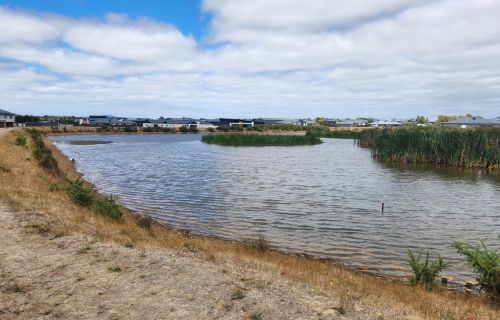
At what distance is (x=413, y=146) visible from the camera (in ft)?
169

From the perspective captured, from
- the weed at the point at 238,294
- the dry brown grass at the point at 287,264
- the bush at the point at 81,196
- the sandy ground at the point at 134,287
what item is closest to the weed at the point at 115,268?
the sandy ground at the point at 134,287

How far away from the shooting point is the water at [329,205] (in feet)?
59.0

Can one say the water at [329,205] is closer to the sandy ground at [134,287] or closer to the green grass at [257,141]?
the sandy ground at [134,287]

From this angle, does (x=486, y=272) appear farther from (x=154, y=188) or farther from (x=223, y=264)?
(x=154, y=188)

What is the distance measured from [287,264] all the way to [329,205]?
13.9 metres

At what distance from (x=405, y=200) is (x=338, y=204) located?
5.62 metres

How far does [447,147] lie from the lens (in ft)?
157

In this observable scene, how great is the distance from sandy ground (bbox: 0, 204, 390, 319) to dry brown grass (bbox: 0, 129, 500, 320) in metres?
0.68

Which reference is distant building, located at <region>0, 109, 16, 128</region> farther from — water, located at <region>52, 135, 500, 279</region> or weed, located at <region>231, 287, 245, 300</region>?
weed, located at <region>231, 287, 245, 300</region>

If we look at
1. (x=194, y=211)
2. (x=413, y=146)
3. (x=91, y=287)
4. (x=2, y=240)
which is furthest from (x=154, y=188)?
(x=413, y=146)

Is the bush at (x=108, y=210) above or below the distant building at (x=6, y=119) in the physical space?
below

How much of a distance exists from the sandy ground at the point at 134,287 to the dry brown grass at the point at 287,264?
68 cm

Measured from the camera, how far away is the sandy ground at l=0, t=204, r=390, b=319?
8227 millimetres

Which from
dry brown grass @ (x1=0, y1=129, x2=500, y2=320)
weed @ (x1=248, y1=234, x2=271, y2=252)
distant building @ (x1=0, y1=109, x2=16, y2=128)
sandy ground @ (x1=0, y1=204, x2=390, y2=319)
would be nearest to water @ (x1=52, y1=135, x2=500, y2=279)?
weed @ (x1=248, y1=234, x2=271, y2=252)
